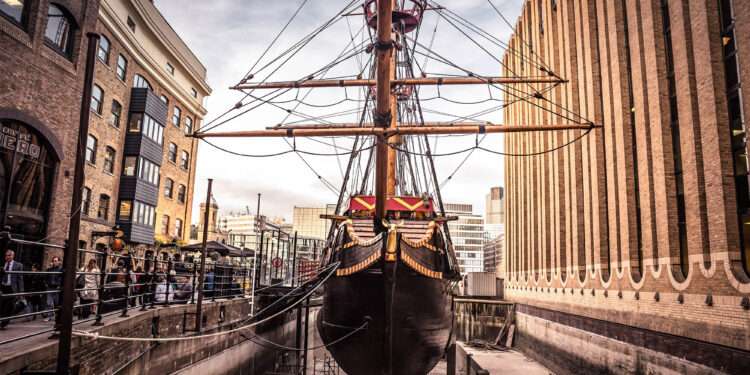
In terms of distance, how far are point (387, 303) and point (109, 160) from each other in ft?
58.4

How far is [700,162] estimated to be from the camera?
43.4 ft

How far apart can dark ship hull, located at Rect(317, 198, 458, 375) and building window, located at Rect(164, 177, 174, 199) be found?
62.4ft

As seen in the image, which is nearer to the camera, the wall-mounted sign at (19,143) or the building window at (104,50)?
the wall-mounted sign at (19,143)

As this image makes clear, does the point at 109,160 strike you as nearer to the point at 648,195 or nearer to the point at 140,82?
the point at 140,82

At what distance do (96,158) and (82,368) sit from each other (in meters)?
18.3

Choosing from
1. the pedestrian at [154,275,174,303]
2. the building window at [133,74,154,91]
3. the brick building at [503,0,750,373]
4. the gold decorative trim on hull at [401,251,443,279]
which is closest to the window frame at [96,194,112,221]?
the building window at [133,74,154,91]

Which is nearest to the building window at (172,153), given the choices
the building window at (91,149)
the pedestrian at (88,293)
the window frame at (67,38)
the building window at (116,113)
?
the building window at (116,113)

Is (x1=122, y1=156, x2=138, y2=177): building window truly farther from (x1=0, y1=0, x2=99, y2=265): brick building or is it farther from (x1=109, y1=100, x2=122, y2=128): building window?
(x1=0, y1=0, x2=99, y2=265): brick building

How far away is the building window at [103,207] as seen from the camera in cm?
2286

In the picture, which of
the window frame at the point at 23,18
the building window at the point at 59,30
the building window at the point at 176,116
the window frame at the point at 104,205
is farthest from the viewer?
the building window at the point at 176,116

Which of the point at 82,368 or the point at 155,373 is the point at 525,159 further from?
the point at 82,368

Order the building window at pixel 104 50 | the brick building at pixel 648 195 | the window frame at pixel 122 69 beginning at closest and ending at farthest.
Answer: the brick building at pixel 648 195 < the building window at pixel 104 50 < the window frame at pixel 122 69

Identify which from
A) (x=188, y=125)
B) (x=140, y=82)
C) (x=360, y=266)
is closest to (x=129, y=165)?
(x=140, y=82)

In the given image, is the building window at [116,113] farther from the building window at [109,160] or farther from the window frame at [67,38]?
the window frame at [67,38]
